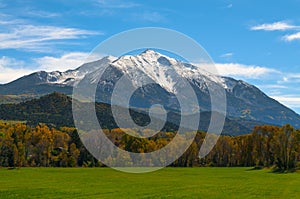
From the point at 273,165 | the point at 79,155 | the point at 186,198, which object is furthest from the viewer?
the point at 79,155

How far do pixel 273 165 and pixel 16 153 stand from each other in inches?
2988

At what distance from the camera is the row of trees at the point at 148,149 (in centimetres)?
11850

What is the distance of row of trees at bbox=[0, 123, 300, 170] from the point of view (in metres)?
118

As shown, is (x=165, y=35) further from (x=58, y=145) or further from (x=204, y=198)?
(x=58, y=145)

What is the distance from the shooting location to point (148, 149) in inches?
5157

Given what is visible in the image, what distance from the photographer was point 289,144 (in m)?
116

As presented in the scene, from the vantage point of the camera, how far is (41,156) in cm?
12962

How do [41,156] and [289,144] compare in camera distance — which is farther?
[41,156]

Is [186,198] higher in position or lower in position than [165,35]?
lower

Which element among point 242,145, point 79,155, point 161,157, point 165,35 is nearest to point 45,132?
point 79,155

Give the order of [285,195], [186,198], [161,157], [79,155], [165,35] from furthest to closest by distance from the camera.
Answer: [79,155] < [161,157] < [285,195] < [186,198] < [165,35]

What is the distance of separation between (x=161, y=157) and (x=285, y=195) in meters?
68.6

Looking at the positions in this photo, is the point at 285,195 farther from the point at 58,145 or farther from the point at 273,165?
the point at 58,145

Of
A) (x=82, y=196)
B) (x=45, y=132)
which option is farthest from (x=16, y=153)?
(x=82, y=196)
